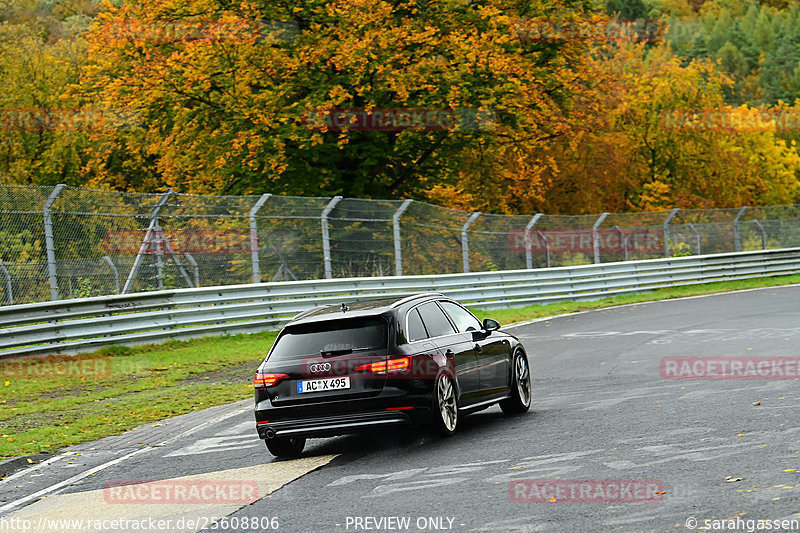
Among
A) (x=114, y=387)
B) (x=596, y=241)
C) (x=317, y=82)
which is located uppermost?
(x=317, y=82)

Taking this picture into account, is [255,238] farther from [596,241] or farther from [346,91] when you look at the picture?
[596,241]

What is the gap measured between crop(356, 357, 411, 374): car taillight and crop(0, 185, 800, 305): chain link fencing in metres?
8.99

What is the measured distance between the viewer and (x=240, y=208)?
20953 mm

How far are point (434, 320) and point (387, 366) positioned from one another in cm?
124

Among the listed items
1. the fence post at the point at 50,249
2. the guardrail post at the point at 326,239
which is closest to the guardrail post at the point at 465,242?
the guardrail post at the point at 326,239

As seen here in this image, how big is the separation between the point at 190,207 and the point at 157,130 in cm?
1226

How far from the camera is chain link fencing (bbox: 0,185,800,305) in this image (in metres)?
17.0

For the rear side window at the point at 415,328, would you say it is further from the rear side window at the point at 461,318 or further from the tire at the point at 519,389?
the tire at the point at 519,389

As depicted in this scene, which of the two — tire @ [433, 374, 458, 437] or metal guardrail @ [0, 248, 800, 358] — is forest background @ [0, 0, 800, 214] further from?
tire @ [433, 374, 458, 437]

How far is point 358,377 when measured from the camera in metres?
9.10

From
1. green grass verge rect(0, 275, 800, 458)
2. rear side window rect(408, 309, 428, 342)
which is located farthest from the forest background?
rear side window rect(408, 309, 428, 342)

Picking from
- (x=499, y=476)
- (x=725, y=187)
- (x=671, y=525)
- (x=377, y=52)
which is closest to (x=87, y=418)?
(x=499, y=476)

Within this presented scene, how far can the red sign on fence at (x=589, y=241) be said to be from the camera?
28.4 m

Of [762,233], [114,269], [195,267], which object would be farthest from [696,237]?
[114,269]
